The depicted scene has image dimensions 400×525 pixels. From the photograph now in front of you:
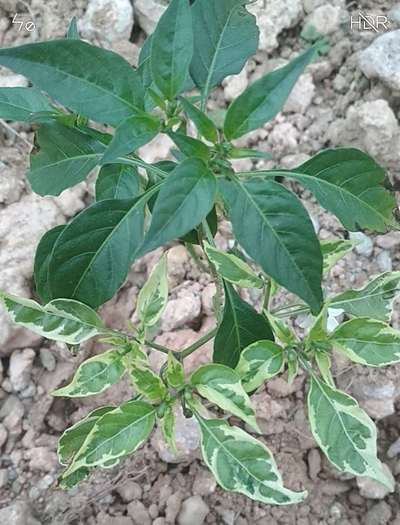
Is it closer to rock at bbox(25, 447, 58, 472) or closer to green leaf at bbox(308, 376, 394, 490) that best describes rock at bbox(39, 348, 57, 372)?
rock at bbox(25, 447, 58, 472)

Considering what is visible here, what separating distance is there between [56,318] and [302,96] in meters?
1.47

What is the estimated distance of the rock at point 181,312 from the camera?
1979mm

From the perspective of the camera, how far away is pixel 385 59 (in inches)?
86.5

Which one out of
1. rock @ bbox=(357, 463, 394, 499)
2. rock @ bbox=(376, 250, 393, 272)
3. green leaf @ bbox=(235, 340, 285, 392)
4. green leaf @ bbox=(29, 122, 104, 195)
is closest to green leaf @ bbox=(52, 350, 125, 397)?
green leaf @ bbox=(235, 340, 285, 392)

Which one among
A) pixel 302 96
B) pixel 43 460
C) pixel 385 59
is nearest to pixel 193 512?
pixel 43 460

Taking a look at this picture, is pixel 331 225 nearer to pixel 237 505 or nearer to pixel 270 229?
pixel 237 505

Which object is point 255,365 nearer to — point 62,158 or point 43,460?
point 62,158

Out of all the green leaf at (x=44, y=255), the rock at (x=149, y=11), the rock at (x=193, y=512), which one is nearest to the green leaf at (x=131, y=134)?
the green leaf at (x=44, y=255)

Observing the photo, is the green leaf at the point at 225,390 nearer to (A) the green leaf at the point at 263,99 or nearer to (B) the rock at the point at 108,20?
(A) the green leaf at the point at 263,99

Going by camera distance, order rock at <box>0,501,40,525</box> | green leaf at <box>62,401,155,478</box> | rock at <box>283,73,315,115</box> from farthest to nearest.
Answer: rock at <box>283,73,315,115</box>
rock at <box>0,501,40,525</box>
green leaf at <box>62,401,155,478</box>

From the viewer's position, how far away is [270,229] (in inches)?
40.4

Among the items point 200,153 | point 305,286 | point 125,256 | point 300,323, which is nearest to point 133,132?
point 200,153

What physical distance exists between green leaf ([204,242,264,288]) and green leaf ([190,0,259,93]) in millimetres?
307

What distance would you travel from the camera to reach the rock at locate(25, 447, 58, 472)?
6.06 ft
